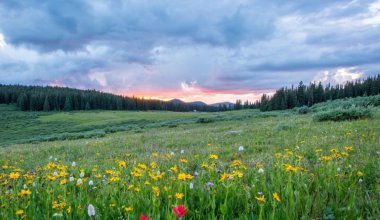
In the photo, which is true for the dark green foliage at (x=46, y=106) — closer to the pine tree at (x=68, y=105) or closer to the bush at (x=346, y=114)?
the pine tree at (x=68, y=105)

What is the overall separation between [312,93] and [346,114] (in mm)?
109981

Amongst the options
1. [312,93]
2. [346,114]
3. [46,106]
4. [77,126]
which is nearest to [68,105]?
[46,106]

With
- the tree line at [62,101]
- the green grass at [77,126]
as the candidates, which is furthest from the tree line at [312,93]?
the tree line at [62,101]

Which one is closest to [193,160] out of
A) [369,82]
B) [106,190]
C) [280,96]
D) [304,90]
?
[106,190]

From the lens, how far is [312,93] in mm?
119125

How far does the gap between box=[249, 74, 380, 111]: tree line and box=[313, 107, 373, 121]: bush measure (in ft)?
318

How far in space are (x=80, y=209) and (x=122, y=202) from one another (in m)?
0.45

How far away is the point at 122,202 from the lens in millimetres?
3312

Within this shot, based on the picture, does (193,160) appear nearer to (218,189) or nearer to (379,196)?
(218,189)

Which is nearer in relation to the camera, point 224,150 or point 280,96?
point 224,150

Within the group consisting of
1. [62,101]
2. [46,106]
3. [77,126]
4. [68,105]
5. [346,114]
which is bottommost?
[77,126]

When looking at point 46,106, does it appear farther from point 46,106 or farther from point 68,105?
point 68,105

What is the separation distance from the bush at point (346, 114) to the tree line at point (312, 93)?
96959 millimetres

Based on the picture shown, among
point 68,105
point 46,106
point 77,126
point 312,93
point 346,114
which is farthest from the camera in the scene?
point 68,105
